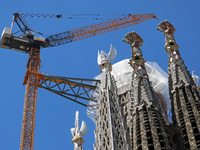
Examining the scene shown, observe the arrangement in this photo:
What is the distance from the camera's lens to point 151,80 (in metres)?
53.1

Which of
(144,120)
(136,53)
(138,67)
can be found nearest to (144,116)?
(144,120)

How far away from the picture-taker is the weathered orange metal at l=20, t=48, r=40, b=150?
154ft

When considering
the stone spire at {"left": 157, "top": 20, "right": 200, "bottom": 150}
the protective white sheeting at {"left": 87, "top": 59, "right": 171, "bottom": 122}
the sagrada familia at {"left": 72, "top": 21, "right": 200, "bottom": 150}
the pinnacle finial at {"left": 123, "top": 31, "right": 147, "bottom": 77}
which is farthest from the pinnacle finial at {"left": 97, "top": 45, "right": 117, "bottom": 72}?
the protective white sheeting at {"left": 87, "top": 59, "right": 171, "bottom": 122}

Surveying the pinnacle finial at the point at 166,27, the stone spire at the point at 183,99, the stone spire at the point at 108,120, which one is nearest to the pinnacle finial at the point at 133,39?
the stone spire at the point at 183,99

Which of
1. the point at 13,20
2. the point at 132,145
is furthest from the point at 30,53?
the point at 132,145

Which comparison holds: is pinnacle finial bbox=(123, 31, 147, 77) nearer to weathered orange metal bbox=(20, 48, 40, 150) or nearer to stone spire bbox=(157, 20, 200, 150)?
stone spire bbox=(157, 20, 200, 150)

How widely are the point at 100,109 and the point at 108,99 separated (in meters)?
1.04

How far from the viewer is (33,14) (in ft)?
219

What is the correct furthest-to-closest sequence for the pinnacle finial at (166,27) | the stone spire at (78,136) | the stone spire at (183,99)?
the pinnacle finial at (166,27), the stone spire at (78,136), the stone spire at (183,99)

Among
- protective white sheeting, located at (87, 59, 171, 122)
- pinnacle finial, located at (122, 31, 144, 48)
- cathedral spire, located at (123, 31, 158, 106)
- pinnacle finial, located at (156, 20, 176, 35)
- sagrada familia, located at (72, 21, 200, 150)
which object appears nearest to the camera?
sagrada familia, located at (72, 21, 200, 150)

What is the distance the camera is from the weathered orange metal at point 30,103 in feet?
154

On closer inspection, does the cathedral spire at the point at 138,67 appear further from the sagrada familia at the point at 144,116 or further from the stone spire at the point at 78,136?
the stone spire at the point at 78,136

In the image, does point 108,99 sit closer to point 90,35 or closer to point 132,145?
point 132,145

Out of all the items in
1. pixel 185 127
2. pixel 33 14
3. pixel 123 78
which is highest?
pixel 33 14
